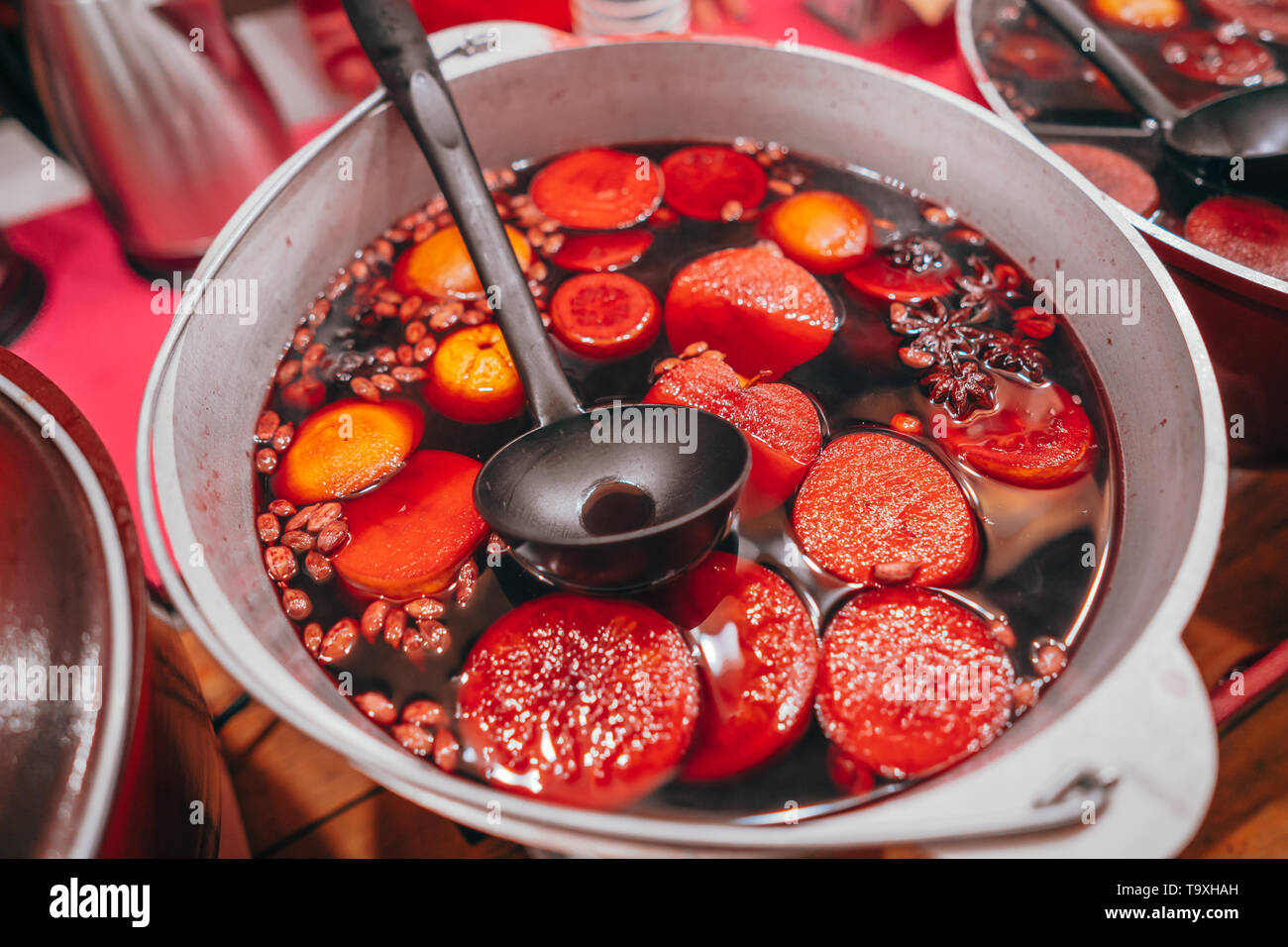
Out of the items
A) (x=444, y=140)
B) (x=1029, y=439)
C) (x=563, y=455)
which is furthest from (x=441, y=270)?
(x=1029, y=439)

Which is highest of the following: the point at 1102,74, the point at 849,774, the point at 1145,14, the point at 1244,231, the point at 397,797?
the point at 1145,14

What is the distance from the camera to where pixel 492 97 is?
1401 mm

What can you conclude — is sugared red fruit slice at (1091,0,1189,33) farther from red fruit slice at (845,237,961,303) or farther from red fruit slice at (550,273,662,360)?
red fruit slice at (550,273,662,360)

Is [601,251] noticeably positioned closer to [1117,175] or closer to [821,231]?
[821,231]

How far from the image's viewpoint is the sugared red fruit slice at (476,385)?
45.9 inches

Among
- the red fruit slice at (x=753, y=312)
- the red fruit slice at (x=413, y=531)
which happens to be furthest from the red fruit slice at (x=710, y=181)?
the red fruit slice at (x=413, y=531)

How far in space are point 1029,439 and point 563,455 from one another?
0.67 metres

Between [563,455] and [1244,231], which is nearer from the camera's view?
[563,455]

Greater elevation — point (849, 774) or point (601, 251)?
point (601, 251)

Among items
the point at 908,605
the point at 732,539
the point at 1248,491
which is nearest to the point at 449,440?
the point at 732,539

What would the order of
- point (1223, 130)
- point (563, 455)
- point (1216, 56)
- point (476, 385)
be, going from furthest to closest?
point (1216, 56), point (1223, 130), point (476, 385), point (563, 455)

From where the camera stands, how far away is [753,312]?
125 cm

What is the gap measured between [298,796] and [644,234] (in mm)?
1102

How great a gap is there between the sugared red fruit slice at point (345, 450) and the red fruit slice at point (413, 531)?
30mm
